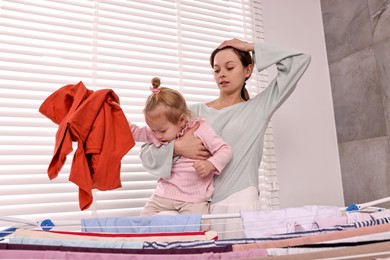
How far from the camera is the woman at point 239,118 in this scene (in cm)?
115

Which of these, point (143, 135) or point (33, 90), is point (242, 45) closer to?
point (143, 135)

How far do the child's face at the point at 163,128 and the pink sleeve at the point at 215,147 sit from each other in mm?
68

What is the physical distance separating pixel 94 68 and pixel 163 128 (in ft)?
1.55

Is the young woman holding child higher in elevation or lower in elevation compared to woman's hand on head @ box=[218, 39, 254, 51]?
lower

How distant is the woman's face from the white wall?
58 cm

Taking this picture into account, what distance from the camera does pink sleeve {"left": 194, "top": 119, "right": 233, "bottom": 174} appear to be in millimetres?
1095

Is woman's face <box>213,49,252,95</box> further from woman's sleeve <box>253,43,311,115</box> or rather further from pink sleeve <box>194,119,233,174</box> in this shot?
Answer: pink sleeve <box>194,119,233,174</box>

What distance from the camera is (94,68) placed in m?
1.42

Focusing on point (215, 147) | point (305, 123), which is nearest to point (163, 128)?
point (215, 147)

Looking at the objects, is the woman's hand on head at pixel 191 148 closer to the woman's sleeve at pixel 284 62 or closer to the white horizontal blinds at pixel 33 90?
the woman's sleeve at pixel 284 62

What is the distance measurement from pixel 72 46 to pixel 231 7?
0.84 meters

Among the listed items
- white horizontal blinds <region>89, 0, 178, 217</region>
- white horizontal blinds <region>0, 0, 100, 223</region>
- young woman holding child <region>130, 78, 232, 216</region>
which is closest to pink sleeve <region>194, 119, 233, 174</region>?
young woman holding child <region>130, 78, 232, 216</region>

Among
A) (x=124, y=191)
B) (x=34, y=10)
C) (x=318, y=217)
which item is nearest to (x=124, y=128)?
(x=124, y=191)

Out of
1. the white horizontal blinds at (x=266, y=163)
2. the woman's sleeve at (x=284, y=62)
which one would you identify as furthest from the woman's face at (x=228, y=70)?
the white horizontal blinds at (x=266, y=163)
